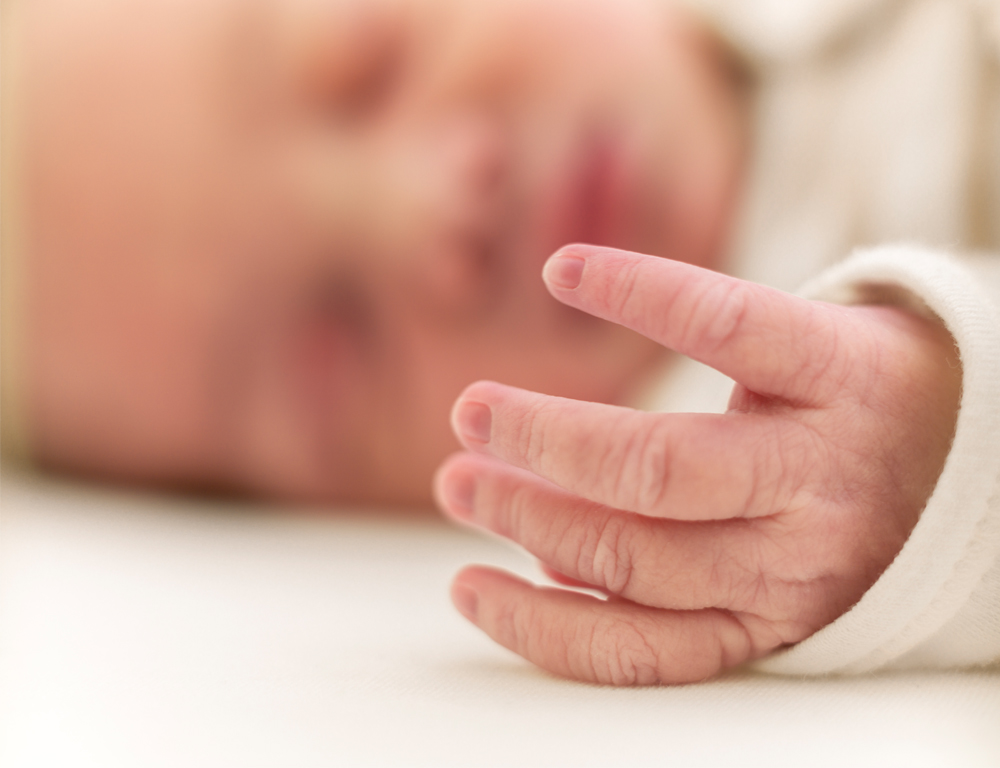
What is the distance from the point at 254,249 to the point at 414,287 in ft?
0.51

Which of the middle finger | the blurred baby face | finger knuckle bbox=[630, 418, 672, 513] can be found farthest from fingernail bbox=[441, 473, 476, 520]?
the blurred baby face

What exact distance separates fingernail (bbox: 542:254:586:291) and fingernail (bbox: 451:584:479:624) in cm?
17

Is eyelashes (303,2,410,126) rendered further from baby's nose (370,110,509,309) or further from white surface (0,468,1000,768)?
white surface (0,468,1000,768)

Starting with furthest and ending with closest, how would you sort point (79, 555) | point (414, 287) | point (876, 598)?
point (414, 287)
point (79, 555)
point (876, 598)

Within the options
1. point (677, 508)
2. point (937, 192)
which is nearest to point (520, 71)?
point (937, 192)

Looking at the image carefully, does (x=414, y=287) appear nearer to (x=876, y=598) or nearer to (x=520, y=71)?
(x=520, y=71)

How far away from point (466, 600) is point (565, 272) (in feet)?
0.61

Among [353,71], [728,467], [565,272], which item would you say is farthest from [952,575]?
[353,71]

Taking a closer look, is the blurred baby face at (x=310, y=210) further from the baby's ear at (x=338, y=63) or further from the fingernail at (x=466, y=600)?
the fingernail at (x=466, y=600)

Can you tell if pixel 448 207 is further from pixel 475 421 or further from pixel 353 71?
pixel 475 421

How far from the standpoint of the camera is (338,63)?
79cm

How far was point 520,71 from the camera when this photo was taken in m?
0.81

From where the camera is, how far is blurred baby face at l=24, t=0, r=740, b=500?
0.77 meters

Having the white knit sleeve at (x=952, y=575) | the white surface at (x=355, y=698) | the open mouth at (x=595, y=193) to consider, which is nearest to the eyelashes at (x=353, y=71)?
the open mouth at (x=595, y=193)
